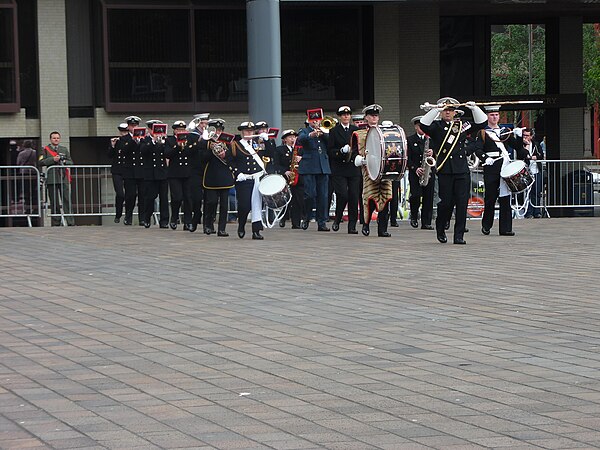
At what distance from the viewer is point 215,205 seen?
18.5 metres

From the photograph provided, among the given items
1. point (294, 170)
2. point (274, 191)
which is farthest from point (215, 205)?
point (294, 170)

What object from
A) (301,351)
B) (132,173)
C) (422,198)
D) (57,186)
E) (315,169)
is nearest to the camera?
(301,351)

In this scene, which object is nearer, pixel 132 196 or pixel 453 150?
pixel 453 150

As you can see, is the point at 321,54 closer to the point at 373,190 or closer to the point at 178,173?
the point at 178,173

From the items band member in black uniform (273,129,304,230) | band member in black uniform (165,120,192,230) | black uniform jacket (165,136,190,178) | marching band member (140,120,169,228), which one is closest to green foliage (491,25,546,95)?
band member in black uniform (273,129,304,230)

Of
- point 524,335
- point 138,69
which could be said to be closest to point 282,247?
point 524,335

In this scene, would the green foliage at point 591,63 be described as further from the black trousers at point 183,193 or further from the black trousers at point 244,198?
the black trousers at point 244,198

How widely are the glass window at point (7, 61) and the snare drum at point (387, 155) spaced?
36.8 ft

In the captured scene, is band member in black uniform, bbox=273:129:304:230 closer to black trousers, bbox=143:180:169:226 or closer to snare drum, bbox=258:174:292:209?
black trousers, bbox=143:180:169:226

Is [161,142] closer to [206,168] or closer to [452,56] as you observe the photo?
[206,168]

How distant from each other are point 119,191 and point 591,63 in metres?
33.8

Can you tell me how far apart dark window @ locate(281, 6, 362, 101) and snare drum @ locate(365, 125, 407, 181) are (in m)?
10.5

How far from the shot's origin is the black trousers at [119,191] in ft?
72.6

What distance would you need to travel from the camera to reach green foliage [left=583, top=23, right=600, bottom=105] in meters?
49.4
